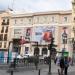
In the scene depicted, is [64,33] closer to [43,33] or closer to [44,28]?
[43,33]

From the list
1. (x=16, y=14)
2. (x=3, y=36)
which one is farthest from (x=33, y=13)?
(x=3, y=36)

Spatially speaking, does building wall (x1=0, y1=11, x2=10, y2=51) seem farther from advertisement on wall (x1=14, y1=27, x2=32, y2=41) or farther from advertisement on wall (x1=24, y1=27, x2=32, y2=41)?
advertisement on wall (x1=24, y1=27, x2=32, y2=41)

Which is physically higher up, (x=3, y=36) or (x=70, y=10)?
(x=70, y=10)

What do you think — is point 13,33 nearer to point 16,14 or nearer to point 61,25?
point 16,14

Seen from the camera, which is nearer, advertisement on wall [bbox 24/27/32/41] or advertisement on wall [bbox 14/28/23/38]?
advertisement on wall [bbox 24/27/32/41]

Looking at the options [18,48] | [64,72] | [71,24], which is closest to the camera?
[64,72]

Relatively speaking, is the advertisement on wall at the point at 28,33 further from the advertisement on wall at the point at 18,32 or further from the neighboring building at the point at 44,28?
the advertisement on wall at the point at 18,32

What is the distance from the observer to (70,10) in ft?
251

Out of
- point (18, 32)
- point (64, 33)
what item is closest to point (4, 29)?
point (18, 32)

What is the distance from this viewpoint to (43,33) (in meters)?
77.2

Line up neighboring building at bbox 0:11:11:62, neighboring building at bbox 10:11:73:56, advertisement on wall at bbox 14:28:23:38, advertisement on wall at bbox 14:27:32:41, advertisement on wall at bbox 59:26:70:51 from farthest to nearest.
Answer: neighboring building at bbox 0:11:11:62 → advertisement on wall at bbox 14:28:23:38 → advertisement on wall at bbox 14:27:32:41 → neighboring building at bbox 10:11:73:56 → advertisement on wall at bbox 59:26:70:51

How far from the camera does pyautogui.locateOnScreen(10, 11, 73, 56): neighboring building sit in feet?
248

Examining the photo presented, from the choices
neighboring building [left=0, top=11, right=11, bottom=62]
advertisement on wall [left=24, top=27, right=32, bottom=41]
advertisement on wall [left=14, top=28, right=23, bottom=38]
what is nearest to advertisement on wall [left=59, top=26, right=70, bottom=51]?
advertisement on wall [left=24, top=27, right=32, bottom=41]

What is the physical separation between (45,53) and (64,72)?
167 feet
